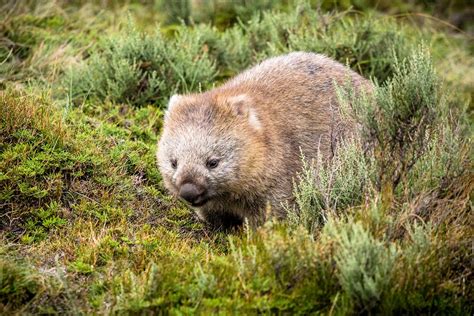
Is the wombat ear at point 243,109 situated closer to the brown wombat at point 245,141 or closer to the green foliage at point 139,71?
the brown wombat at point 245,141

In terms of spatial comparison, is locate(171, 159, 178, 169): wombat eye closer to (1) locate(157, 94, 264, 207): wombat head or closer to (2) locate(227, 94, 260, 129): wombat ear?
(1) locate(157, 94, 264, 207): wombat head

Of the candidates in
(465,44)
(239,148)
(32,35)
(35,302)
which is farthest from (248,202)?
(465,44)

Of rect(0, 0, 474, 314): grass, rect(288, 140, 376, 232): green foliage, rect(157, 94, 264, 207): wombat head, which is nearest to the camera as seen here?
rect(0, 0, 474, 314): grass

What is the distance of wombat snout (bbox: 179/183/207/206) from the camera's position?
16.3 ft

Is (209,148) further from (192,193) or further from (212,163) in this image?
(192,193)

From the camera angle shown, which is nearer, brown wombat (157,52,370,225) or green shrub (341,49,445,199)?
green shrub (341,49,445,199)

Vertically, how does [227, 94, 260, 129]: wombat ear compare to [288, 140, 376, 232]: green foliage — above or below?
above

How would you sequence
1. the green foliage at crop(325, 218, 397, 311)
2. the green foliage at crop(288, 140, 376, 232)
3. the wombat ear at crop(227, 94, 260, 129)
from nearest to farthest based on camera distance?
the green foliage at crop(325, 218, 397, 311)
the green foliage at crop(288, 140, 376, 232)
the wombat ear at crop(227, 94, 260, 129)

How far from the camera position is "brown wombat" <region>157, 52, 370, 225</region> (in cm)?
517

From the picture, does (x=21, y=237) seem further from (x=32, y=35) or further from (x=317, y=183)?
(x=32, y=35)

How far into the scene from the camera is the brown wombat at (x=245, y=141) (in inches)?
203

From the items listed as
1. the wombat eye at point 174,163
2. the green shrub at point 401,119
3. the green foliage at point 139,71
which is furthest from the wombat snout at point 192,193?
the green foliage at point 139,71

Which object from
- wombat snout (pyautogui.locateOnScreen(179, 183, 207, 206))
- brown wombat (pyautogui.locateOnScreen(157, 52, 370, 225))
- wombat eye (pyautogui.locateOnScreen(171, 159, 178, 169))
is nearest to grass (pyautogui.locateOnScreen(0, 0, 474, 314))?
brown wombat (pyautogui.locateOnScreen(157, 52, 370, 225))

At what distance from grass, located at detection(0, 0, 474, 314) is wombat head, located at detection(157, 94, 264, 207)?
426 millimetres
